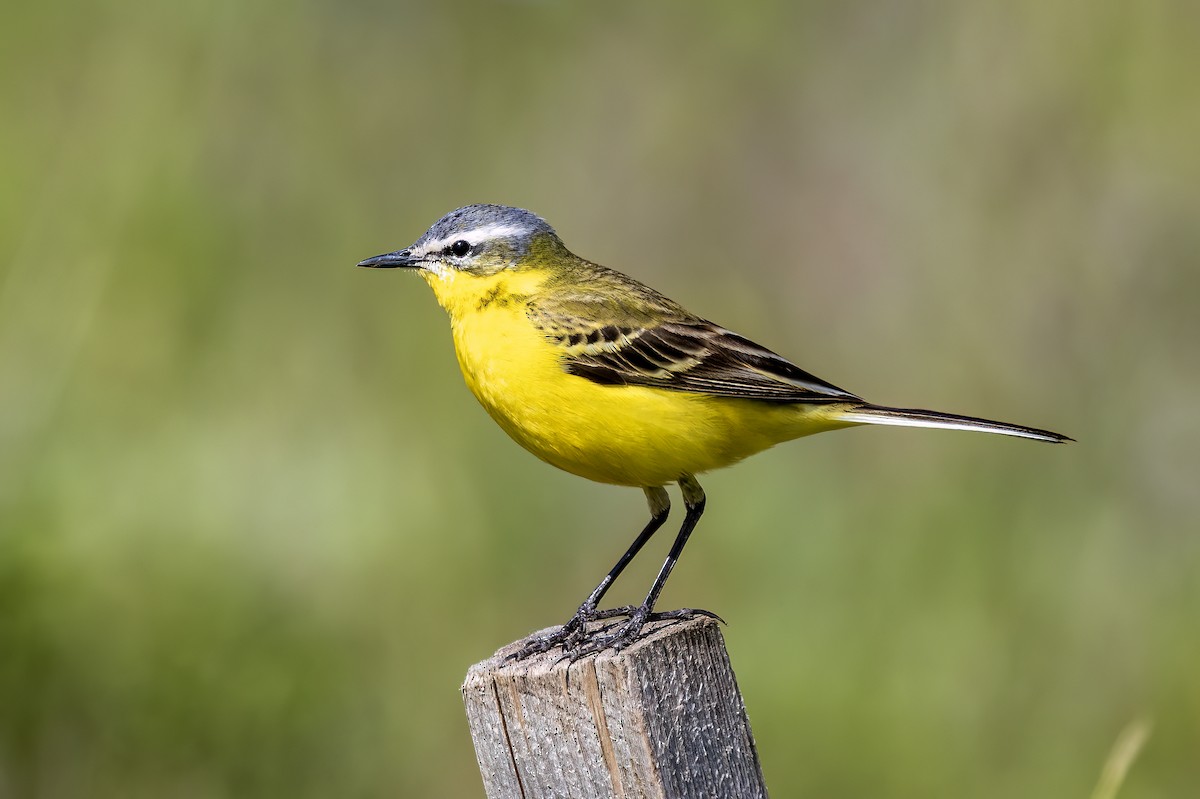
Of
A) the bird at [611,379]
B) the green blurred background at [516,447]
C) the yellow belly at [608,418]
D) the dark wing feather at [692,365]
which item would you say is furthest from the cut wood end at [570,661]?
the green blurred background at [516,447]

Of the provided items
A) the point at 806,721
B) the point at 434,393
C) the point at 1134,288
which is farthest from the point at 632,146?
the point at 806,721

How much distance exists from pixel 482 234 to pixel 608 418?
1.00m

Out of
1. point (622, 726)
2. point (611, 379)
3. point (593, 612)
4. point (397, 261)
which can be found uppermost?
point (397, 261)

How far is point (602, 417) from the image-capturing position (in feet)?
13.7

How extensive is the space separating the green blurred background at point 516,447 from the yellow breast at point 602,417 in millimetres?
1475

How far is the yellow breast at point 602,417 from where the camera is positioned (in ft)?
13.6

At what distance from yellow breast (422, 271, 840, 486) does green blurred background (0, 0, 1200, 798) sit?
4.84 ft

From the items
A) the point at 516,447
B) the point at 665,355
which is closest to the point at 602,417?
the point at 665,355

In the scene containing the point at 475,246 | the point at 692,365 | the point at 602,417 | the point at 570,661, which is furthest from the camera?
the point at 475,246

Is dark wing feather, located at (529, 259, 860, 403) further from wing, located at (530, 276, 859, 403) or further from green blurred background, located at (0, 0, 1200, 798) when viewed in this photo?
green blurred background, located at (0, 0, 1200, 798)

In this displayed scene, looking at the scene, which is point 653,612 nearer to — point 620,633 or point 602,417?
point 602,417

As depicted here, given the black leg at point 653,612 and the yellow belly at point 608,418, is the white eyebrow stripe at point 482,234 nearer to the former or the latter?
the yellow belly at point 608,418

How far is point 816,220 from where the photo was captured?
7516mm

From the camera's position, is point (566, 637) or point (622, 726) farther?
point (566, 637)
